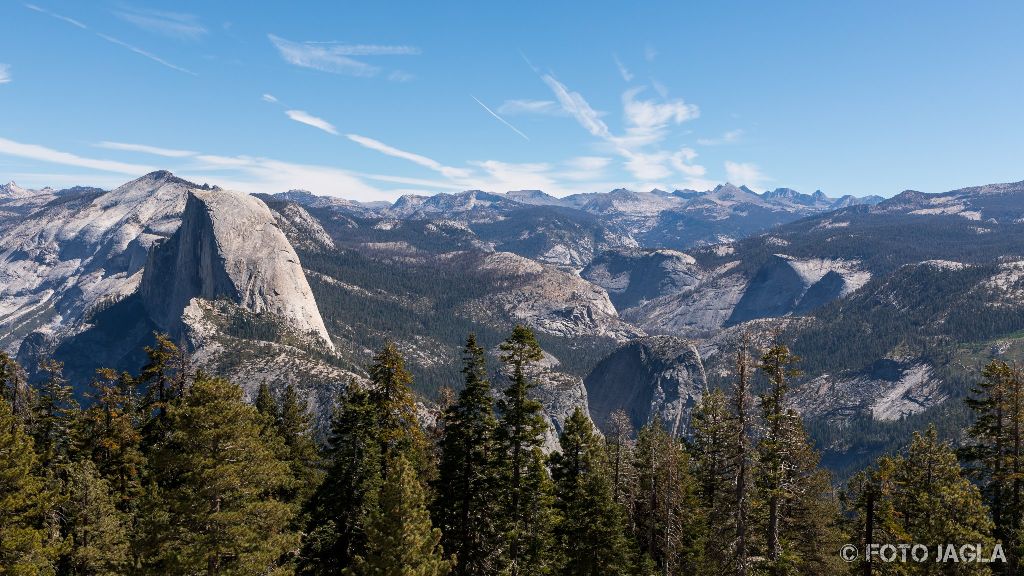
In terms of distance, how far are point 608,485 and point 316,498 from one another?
20608mm

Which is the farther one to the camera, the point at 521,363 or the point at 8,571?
the point at 521,363

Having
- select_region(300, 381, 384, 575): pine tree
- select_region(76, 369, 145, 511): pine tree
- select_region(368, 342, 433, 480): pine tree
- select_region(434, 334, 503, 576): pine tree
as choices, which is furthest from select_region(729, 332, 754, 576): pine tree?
select_region(76, 369, 145, 511): pine tree

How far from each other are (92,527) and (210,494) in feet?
40.9

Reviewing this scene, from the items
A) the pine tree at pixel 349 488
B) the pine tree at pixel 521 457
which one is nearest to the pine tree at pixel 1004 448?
the pine tree at pixel 521 457

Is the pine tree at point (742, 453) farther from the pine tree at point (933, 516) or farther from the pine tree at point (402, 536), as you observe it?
the pine tree at point (402, 536)

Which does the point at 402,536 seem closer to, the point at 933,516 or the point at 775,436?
the point at 775,436

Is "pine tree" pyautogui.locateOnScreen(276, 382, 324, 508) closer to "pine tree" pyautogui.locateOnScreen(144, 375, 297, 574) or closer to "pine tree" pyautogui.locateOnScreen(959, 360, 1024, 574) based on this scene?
"pine tree" pyautogui.locateOnScreen(144, 375, 297, 574)

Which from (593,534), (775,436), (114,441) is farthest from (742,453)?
(114,441)

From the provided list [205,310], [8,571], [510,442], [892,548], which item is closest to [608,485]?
[510,442]

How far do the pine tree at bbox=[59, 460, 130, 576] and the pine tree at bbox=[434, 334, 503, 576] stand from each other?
57.1 ft

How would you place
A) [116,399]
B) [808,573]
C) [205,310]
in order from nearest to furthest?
[116,399] → [808,573] → [205,310]

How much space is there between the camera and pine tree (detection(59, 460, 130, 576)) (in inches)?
1243

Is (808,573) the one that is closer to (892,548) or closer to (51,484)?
(892,548)

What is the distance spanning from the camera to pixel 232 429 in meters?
25.7
